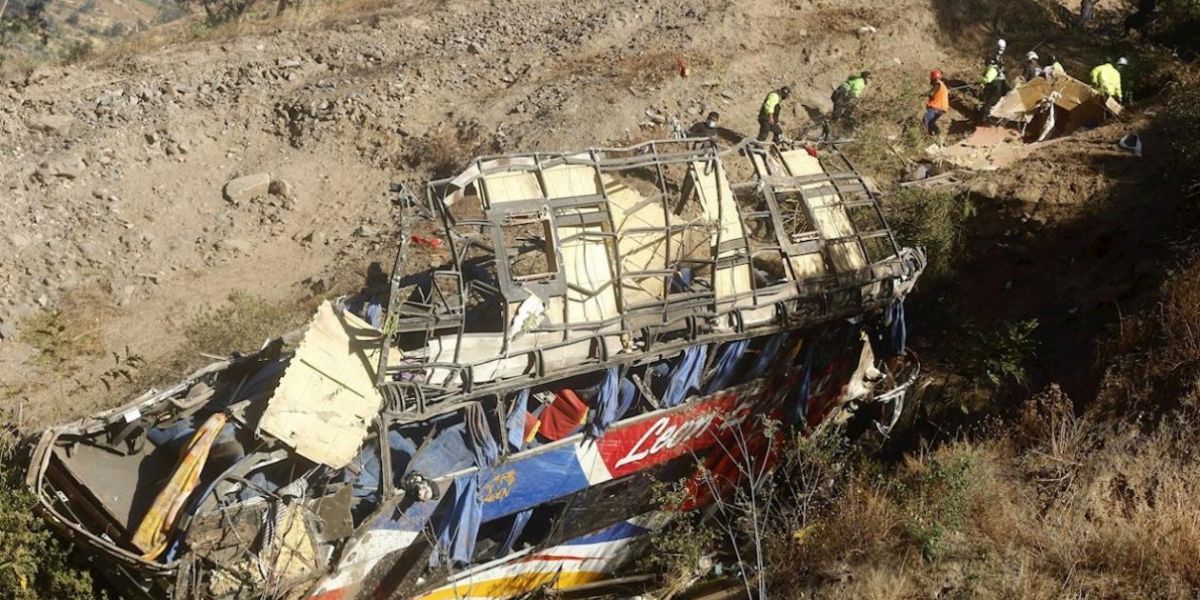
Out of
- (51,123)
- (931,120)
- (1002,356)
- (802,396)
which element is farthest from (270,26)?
(1002,356)

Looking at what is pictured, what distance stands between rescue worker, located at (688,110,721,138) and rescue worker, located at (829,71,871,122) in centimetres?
203

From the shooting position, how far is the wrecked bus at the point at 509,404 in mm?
6125

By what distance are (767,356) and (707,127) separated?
7033 millimetres

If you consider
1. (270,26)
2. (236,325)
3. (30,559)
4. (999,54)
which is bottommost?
(236,325)

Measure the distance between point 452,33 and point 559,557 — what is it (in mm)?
13080

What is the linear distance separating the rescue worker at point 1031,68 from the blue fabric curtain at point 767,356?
399 inches

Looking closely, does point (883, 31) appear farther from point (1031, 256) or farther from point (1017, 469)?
point (1017, 469)

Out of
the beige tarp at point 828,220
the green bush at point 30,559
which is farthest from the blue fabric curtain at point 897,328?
Answer: the green bush at point 30,559

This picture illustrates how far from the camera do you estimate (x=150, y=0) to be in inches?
1893

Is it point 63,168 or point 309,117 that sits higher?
point 309,117

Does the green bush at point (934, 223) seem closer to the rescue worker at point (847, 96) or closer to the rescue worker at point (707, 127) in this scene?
the rescue worker at point (847, 96)

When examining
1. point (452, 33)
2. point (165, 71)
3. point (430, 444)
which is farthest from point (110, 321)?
point (452, 33)

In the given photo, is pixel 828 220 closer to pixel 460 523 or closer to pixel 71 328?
pixel 460 523

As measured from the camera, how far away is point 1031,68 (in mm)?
15656
